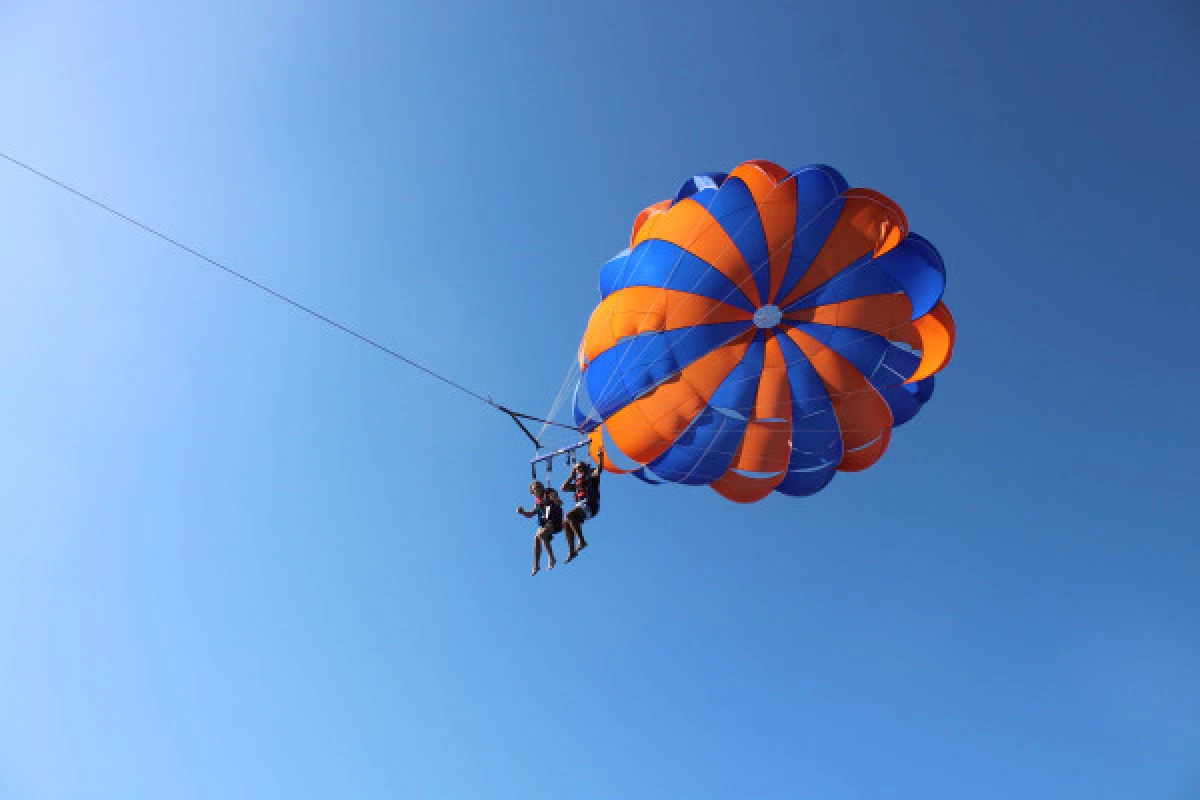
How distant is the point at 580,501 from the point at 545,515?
43 cm

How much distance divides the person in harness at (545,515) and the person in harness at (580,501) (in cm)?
15

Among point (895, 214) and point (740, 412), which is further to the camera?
point (740, 412)

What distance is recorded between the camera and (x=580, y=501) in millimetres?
9258

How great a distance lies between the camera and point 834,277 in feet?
32.1

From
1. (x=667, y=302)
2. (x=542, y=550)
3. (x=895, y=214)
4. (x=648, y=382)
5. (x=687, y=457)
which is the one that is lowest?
(x=542, y=550)

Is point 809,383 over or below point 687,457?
over

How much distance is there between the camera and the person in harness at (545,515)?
364 inches

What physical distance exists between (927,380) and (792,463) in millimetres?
2035

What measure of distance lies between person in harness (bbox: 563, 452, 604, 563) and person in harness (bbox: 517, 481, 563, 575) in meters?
0.15

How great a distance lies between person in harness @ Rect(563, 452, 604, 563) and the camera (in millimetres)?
9188

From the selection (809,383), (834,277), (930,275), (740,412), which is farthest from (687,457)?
(930,275)

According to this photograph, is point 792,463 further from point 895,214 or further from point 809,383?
point 895,214

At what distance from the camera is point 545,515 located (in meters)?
9.27

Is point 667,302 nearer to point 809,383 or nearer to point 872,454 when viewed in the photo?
point 809,383
